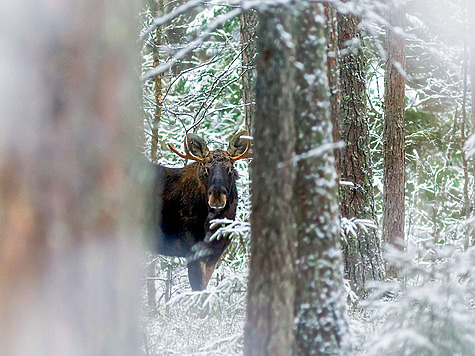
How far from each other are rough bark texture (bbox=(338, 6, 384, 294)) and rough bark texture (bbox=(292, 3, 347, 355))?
10.3ft

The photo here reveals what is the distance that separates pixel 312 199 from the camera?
372cm

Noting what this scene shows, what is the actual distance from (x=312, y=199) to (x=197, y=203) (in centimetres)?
587

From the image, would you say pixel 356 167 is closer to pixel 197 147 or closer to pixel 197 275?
pixel 197 147

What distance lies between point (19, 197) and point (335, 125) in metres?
3.23

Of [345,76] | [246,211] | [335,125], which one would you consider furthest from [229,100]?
[335,125]

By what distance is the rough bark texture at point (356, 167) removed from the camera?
689 cm

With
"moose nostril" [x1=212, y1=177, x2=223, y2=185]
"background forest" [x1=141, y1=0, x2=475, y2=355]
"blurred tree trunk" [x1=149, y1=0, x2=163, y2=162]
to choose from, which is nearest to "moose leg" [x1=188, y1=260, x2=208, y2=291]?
"background forest" [x1=141, y1=0, x2=475, y2=355]

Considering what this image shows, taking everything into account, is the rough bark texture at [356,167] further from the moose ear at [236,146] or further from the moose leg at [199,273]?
the moose leg at [199,273]

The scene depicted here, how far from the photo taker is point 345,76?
7.29m

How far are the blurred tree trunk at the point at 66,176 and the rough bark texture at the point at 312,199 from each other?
1.43 m

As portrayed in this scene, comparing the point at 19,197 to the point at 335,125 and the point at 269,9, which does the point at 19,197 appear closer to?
the point at 269,9

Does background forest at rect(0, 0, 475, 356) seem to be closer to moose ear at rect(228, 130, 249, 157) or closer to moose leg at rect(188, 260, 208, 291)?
moose leg at rect(188, 260, 208, 291)

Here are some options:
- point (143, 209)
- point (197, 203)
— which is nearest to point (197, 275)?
point (197, 203)


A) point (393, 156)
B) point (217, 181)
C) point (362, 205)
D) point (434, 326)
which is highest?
point (393, 156)
